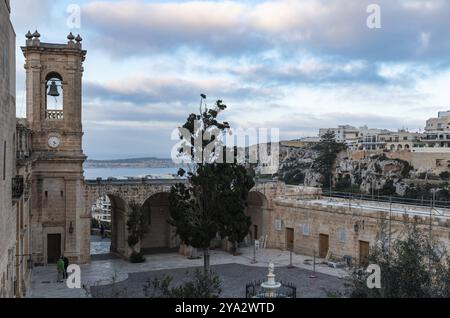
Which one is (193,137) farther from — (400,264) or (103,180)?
(400,264)

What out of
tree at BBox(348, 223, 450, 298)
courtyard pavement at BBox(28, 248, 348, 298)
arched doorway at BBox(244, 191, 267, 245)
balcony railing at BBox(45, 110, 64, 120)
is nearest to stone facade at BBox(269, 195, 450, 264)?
arched doorway at BBox(244, 191, 267, 245)

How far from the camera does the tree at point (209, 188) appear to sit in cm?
2247

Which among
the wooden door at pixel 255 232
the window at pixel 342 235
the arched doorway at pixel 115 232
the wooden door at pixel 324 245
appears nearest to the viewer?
the window at pixel 342 235

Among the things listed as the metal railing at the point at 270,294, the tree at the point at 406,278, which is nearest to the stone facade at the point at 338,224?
the metal railing at the point at 270,294

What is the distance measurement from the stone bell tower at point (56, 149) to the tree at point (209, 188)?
237 inches

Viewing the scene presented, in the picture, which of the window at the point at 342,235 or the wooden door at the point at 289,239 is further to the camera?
the wooden door at the point at 289,239

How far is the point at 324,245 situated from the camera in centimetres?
2862

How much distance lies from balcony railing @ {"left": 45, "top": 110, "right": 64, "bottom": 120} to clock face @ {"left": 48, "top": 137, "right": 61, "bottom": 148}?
1.11 metres

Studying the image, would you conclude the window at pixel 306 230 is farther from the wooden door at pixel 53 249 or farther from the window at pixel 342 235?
the wooden door at pixel 53 249

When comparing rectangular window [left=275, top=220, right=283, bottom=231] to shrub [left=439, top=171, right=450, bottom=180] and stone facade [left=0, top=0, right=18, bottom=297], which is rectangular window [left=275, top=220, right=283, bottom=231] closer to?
stone facade [left=0, top=0, right=18, bottom=297]

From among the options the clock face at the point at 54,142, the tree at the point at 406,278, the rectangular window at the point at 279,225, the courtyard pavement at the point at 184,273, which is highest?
the clock face at the point at 54,142

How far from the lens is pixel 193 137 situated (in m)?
22.5
